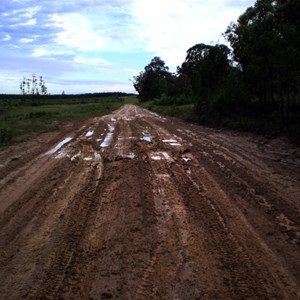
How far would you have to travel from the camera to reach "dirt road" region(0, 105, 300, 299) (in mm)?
4402

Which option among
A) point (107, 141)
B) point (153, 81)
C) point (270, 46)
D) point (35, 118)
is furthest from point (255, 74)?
point (153, 81)

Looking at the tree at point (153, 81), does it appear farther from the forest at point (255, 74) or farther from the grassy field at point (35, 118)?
the forest at point (255, 74)

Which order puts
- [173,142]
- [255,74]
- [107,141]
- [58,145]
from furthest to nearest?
1. [255,74]
2. [107,141]
3. [173,142]
4. [58,145]

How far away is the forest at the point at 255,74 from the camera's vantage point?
16438 millimetres

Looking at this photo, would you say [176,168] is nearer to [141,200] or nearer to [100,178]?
[100,178]

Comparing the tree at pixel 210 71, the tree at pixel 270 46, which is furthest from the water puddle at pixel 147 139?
the tree at pixel 210 71

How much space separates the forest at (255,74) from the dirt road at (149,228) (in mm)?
6332

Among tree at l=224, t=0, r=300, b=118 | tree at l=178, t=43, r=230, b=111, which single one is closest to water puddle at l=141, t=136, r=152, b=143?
tree at l=224, t=0, r=300, b=118

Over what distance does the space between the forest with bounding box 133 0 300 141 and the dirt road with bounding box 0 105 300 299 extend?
6332mm

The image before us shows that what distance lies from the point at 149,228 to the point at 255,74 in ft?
52.6

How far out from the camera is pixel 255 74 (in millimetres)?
20500

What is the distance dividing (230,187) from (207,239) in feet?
9.90

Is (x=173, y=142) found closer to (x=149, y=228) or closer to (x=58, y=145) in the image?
(x=58, y=145)

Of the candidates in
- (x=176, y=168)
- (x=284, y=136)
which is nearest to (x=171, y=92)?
(x=284, y=136)
